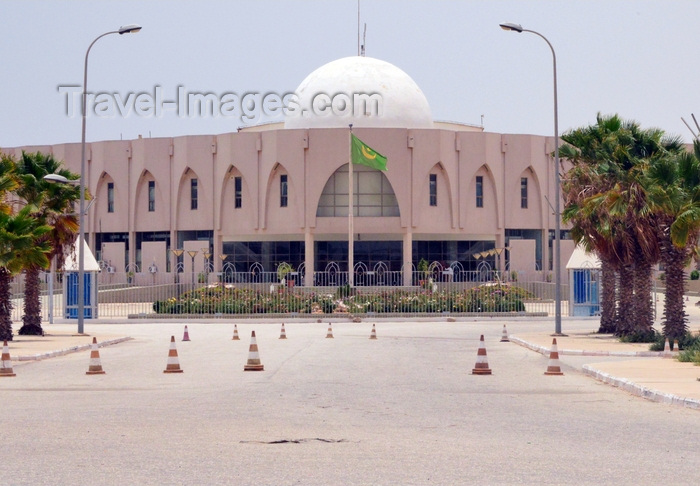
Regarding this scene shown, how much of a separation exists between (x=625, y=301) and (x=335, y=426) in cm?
1853

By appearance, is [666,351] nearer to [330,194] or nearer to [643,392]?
[643,392]

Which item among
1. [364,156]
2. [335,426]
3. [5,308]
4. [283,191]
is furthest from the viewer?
[283,191]

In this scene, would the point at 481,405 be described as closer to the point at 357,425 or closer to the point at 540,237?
the point at 357,425

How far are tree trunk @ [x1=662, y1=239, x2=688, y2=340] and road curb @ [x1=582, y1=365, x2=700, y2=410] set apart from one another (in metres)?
7.04

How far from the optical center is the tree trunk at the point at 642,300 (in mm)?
26219

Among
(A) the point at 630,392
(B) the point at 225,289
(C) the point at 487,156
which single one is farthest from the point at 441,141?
(A) the point at 630,392

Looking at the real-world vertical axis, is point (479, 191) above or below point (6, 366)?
above

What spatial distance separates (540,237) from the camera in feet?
237

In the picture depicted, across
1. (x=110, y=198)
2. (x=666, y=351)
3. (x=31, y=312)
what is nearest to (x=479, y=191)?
(x=110, y=198)

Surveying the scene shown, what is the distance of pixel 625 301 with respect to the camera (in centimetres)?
2775

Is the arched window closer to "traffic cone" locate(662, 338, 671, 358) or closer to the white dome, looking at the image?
the white dome

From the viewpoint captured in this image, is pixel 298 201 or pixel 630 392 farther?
pixel 298 201

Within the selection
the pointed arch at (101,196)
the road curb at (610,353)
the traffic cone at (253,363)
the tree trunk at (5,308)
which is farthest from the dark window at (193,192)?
the traffic cone at (253,363)

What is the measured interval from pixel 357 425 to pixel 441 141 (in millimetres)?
55301
